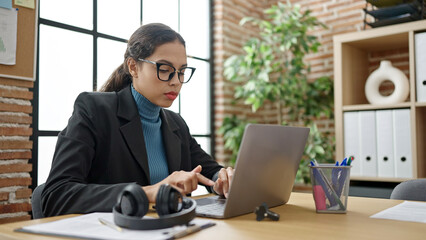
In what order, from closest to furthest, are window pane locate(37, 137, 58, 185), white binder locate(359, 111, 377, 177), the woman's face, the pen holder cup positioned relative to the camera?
1. the pen holder cup
2. the woman's face
3. window pane locate(37, 137, 58, 185)
4. white binder locate(359, 111, 377, 177)

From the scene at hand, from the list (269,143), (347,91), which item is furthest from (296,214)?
(347,91)

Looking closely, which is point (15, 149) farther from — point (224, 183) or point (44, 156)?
point (224, 183)

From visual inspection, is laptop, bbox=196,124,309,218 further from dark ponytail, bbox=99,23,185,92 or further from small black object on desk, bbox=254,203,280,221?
dark ponytail, bbox=99,23,185,92

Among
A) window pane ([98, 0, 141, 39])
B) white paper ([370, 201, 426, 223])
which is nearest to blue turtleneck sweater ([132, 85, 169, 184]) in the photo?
white paper ([370, 201, 426, 223])

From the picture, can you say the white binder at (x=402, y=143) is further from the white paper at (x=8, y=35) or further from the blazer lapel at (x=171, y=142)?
the white paper at (x=8, y=35)

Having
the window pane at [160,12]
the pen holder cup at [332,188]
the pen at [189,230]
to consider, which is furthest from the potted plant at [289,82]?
the pen at [189,230]

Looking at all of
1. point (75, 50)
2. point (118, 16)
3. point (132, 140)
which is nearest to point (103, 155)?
point (132, 140)

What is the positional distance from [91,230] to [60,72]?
77.8 inches

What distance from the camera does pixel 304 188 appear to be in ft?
11.9

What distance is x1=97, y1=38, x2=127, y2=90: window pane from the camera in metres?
2.85

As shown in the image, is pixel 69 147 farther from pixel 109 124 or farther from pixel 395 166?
pixel 395 166

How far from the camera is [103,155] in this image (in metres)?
1.50

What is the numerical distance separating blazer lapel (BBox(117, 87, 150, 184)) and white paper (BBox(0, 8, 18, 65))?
36.7 inches

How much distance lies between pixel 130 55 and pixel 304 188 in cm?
241
